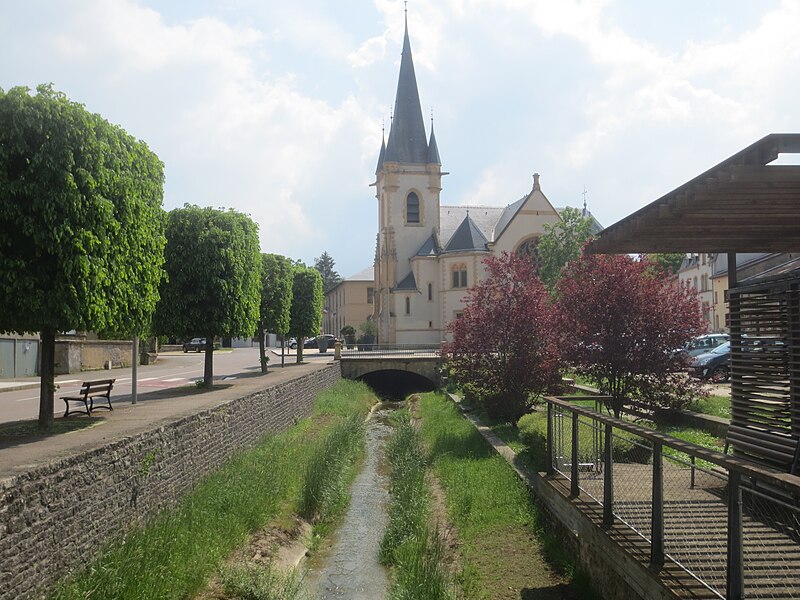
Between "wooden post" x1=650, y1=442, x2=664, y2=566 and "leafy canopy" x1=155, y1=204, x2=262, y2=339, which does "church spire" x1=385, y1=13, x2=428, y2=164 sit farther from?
"wooden post" x1=650, y1=442, x2=664, y2=566

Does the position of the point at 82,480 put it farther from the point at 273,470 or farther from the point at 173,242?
the point at 173,242

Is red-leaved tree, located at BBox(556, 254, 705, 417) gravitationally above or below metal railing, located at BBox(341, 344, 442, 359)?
above

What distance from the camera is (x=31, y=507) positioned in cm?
689

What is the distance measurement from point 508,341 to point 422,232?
47610 mm

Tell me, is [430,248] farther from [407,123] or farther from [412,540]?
[412,540]

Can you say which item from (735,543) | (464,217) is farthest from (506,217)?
(735,543)

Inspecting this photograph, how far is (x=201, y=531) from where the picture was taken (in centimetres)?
998

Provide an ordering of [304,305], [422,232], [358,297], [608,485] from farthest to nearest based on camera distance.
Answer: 1. [358,297]
2. [422,232]
3. [304,305]
4. [608,485]

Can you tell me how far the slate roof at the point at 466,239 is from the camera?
59.9 metres

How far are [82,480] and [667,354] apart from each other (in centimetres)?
1075

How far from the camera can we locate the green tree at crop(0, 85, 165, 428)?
9844mm

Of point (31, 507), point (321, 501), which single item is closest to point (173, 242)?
point (321, 501)

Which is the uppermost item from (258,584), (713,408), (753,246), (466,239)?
(466,239)

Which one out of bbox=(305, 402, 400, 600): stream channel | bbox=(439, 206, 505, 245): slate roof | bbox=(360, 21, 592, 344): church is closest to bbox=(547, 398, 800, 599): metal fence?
bbox=(305, 402, 400, 600): stream channel
